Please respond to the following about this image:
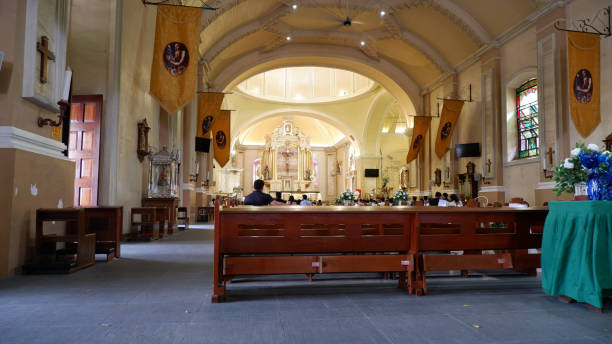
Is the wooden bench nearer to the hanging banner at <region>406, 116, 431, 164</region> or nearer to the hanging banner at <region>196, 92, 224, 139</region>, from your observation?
the hanging banner at <region>196, 92, 224, 139</region>

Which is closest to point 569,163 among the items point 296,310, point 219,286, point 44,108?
point 296,310

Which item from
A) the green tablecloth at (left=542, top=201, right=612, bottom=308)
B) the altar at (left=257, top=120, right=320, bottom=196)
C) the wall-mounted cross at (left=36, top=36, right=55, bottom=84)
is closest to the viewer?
the green tablecloth at (left=542, top=201, right=612, bottom=308)

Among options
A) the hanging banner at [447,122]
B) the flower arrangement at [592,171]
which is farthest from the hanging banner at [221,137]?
Result: the flower arrangement at [592,171]

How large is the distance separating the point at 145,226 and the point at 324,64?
11.7 metres

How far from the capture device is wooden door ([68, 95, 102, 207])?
270 inches

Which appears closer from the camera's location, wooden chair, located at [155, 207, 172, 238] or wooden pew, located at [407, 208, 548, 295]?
wooden pew, located at [407, 208, 548, 295]

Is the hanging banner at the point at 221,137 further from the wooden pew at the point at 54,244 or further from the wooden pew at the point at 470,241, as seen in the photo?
the wooden pew at the point at 470,241

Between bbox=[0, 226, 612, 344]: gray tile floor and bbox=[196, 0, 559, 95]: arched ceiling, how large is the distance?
29.2 ft

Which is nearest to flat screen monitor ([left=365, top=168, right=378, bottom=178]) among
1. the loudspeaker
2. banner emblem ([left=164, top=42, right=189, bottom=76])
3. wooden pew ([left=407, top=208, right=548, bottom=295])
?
the loudspeaker

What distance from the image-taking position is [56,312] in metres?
2.71

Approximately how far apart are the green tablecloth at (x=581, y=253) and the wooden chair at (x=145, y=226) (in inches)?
261

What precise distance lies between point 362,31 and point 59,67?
12082mm

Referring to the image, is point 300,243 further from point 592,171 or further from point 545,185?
point 545,185

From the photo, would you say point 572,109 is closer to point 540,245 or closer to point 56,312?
point 540,245
